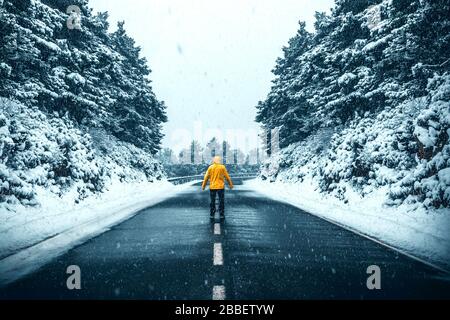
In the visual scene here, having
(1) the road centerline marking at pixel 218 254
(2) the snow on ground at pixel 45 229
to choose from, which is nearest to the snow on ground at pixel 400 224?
(1) the road centerline marking at pixel 218 254

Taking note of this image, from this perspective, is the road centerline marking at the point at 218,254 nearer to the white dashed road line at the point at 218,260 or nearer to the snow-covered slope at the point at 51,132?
the white dashed road line at the point at 218,260

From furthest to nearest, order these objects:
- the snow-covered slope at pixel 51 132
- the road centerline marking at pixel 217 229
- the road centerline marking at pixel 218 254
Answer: the snow-covered slope at pixel 51 132
the road centerline marking at pixel 217 229
the road centerline marking at pixel 218 254

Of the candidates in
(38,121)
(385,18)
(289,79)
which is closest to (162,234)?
(38,121)

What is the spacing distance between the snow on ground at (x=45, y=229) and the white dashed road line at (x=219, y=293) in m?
2.86

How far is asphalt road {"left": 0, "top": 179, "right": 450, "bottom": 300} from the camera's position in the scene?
5.23 meters

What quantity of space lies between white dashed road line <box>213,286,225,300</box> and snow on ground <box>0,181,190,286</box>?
113 inches

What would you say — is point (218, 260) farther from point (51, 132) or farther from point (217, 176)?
point (51, 132)

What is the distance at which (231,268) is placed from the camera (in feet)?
21.2

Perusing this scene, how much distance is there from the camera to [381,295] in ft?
16.9

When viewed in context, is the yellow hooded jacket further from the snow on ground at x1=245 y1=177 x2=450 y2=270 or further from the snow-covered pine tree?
the snow-covered pine tree

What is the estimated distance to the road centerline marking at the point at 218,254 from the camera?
6.86 meters

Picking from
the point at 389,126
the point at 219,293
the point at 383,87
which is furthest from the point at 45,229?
the point at 383,87

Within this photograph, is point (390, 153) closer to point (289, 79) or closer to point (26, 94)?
→ point (26, 94)

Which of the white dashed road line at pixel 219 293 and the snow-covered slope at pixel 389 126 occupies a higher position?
the snow-covered slope at pixel 389 126
